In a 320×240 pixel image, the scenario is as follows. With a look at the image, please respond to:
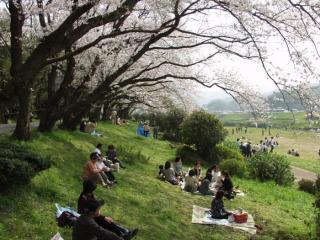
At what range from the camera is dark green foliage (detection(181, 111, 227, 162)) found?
89.3ft

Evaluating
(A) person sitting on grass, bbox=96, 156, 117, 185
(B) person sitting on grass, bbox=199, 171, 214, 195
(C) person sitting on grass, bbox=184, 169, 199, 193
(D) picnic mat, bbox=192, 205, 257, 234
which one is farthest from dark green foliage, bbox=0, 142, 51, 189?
(B) person sitting on grass, bbox=199, 171, 214, 195

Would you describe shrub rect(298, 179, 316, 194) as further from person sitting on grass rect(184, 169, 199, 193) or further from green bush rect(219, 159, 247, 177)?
person sitting on grass rect(184, 169, 199, 193)

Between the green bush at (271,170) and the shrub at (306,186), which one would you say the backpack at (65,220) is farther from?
the shrub at (306,186)

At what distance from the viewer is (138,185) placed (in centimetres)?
1534

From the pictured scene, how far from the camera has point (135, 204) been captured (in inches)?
498

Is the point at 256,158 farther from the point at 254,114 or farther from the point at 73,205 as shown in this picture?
the point at 73,205

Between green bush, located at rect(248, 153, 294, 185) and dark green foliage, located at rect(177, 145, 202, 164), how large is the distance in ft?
12.9

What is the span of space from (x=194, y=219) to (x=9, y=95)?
6715 mm

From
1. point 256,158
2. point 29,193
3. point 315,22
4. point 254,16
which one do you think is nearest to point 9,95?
point 29,193

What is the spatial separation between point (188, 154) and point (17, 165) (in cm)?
1801

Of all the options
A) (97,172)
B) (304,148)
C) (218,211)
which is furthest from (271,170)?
(304,148)

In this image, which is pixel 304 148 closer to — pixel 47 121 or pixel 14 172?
pixel 47 121

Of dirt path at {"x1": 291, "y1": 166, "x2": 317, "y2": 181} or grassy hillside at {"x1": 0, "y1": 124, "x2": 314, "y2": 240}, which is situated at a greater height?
grassy hillside at {"x1": 0, "y1": 124, "x2": 314, "y2": 240}

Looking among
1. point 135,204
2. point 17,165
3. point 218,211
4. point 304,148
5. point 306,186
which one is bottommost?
point 304,148
